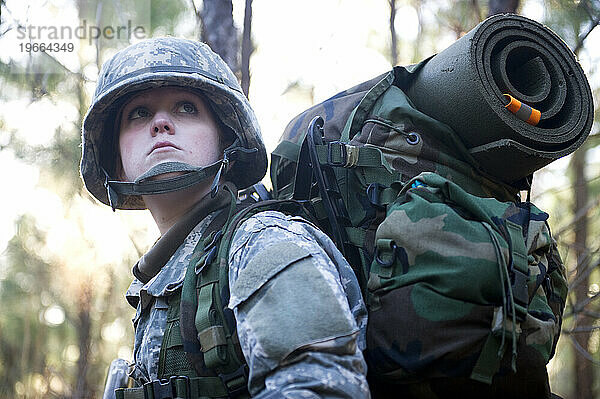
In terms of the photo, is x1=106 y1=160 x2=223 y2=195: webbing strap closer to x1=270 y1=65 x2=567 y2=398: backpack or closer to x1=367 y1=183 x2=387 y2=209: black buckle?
x1=270 y1=65 x2=567 y2=398: backpack

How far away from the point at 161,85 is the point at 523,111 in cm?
136

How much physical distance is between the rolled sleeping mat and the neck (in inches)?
36.0

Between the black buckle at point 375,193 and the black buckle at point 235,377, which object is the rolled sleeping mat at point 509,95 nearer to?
the black buckle at point 375,193

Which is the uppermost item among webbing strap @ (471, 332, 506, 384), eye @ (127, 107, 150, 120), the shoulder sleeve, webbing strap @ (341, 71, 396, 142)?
eye @ (127, 107, 150, 120)

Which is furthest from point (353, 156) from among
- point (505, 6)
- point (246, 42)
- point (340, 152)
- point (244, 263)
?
point (505, 6)

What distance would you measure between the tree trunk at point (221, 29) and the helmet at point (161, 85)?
1.00 m

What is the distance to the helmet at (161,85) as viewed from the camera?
2348mm

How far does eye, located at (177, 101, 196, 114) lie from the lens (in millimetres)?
2441

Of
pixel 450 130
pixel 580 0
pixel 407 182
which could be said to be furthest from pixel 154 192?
pixel 580 0

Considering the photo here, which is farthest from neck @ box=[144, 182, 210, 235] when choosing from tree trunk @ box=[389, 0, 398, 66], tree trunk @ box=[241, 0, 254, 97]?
tree trunk @ box=[389, 0, 398, 66]

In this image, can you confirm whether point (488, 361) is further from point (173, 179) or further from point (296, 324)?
point (173, 179)

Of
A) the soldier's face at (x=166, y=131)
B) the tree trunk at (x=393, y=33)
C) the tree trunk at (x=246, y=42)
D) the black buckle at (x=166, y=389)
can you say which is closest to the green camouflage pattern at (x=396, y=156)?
the soldier's face at (x=166, y=131)

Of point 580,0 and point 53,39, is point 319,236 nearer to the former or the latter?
point 580,0

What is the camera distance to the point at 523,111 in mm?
2066
